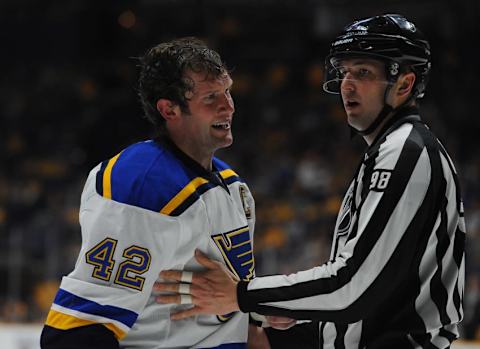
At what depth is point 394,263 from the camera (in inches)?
70.6

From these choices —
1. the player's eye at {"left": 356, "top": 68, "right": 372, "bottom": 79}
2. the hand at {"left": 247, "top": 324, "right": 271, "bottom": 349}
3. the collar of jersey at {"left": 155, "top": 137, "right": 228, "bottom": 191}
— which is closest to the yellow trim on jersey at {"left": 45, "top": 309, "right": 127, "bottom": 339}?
the collar of jersey at {"left": 155, "top": 137, "right": 228, "bottom": 191}

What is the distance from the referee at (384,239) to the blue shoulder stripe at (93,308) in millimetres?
127

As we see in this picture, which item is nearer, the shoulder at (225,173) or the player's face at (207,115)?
the player's face at (207,115)

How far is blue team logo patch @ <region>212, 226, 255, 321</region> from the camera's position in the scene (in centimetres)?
207

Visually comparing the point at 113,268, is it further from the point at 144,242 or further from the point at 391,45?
the point at 391,45

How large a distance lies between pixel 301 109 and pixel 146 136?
→ 11.6 ft

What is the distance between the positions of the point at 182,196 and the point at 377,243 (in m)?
0.47

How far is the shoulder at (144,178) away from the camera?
1899 mm

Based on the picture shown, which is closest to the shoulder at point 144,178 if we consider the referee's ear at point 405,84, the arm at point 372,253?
the arm at point 372,253

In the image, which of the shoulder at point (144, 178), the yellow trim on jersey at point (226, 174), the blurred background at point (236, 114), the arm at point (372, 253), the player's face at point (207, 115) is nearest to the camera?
the arm at point (372, 253)

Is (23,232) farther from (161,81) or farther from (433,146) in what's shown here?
(433,146)

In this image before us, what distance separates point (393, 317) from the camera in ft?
6.19

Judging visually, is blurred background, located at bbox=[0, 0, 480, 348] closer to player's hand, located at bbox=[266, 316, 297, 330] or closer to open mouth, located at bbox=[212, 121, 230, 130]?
player's hand, located at bbox=[266, 316, 297, 330]

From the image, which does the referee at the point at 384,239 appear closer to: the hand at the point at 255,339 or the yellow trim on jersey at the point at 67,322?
the yellow trim on jersey at the point at 67,322
